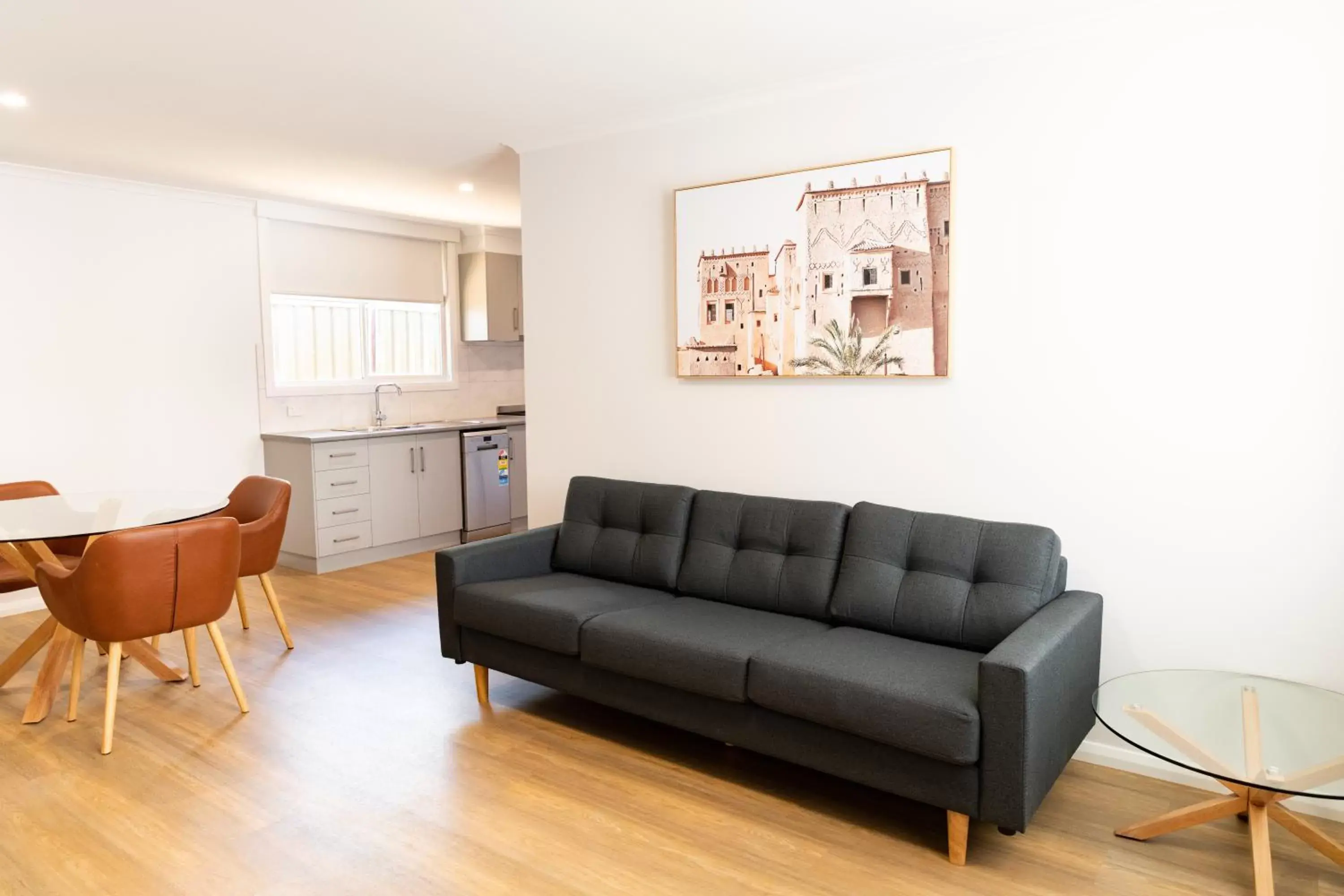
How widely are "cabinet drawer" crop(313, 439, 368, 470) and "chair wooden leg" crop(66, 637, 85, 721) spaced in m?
2.36

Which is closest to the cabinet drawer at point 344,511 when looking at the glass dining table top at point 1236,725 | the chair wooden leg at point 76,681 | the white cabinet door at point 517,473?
the white cabinet door at point 517,473

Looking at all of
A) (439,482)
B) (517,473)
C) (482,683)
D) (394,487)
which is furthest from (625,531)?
(517,473)

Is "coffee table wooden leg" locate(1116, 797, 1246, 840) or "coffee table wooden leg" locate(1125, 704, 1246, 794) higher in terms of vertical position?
"coffee table wooden leg" locate(1125, 704, 1246, 794)

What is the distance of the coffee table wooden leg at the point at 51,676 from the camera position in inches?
140

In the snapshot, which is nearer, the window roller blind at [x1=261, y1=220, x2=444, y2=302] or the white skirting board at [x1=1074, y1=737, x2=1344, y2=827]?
the white skirting board at [x1=1074, y1=737, x2=1344, y2=827]

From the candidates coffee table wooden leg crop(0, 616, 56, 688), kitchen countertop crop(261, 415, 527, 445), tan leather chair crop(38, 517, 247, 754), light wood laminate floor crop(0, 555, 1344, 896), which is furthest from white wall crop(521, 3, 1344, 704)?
kitchen countertop crop(261, 415, 527, 445)

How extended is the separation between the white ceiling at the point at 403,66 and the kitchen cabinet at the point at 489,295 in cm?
238

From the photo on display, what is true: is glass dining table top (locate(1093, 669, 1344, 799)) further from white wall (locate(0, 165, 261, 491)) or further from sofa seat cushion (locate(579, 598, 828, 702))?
white wall (locate(0, 165, 261, 491))

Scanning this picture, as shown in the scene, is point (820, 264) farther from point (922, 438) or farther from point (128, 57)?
point (128, 57)

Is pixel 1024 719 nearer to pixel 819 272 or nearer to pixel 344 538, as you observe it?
pixel 819 272

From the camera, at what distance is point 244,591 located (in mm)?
5668

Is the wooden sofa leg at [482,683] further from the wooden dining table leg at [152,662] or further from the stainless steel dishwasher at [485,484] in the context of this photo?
the stainless steel dishwasher at [485,484]

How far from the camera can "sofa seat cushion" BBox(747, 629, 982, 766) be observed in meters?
2.44

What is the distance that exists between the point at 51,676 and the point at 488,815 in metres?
2.15
